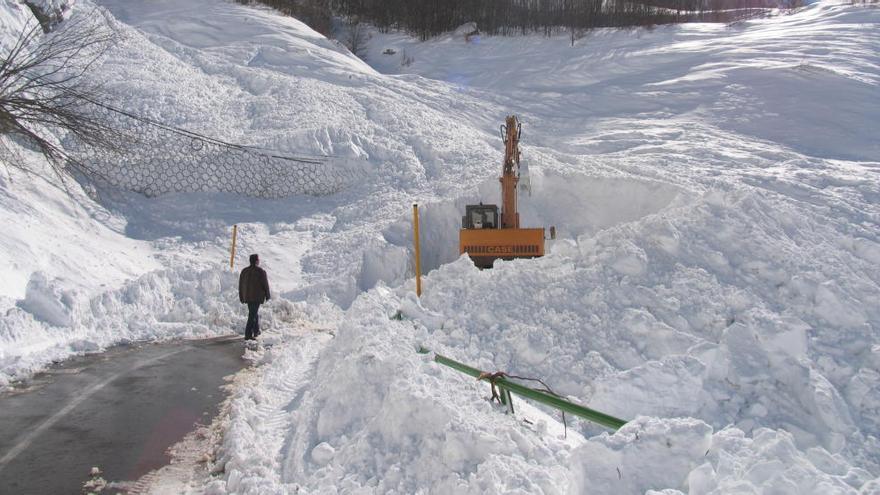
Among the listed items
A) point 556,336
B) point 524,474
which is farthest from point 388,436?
point 556,336

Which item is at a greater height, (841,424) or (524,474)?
(524,474)

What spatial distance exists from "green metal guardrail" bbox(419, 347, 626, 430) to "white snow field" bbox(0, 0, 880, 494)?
0.13 metres

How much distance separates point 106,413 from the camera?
7.31 metres

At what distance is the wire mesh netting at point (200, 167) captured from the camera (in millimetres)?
19156

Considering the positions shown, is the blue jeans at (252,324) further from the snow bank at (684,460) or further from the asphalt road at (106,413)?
the snow bank at (684,460)

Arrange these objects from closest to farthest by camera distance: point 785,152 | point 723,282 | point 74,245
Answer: point 723,282, point 74,245, point 785,152

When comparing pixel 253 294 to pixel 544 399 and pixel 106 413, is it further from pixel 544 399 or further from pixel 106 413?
pixel 544 399

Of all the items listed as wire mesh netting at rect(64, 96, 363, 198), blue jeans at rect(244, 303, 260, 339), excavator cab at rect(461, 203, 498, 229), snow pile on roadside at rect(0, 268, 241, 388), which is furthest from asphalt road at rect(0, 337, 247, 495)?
wire mesh netting at rect(64, 96, 363, 198)

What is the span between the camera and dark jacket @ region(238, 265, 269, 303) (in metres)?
11.5

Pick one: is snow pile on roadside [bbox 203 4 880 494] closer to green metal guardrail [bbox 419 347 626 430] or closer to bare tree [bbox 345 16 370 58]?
green metal guardrail [bbox 419 347 626 430]

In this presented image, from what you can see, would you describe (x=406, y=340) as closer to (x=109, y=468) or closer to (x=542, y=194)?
(x=109, y=468)

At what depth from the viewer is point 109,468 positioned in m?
5.84

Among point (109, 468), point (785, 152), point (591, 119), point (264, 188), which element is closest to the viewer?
point (109, 468)

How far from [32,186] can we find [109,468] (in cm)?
1211
